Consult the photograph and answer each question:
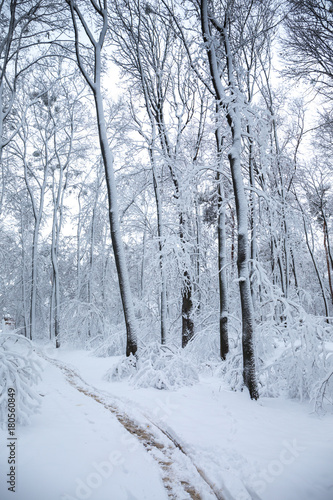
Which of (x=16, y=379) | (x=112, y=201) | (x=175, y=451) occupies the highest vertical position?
(x=112, y=201)

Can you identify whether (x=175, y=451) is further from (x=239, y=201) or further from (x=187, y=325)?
(x=187, y=325)

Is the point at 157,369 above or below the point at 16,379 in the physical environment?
below

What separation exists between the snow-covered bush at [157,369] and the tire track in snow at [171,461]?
1283mm

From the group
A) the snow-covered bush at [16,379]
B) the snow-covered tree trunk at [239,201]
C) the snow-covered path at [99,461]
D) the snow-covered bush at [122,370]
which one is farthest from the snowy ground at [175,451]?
the snow-covered bush at [122,370]

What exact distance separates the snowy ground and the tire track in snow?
12 millimetres

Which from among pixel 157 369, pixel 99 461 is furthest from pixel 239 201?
pixel 99 461

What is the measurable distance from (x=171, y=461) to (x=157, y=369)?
3.26 meters

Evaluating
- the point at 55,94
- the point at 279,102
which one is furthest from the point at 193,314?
the point at 55,94

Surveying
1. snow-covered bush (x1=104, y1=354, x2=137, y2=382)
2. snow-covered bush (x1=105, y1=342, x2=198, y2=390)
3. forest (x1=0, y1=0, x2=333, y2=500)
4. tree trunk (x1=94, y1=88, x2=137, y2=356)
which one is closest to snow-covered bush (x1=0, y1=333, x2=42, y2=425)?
forest (x1=0, y1=0, x2=333, y2=500)

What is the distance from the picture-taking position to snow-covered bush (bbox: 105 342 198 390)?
556 centimetres

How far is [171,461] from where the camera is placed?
110 inches

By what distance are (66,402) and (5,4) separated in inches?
380

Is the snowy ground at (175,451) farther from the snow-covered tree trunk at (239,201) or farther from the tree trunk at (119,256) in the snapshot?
the tree trunk at (119,256)

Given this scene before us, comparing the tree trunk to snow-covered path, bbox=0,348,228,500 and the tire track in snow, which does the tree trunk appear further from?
snow-covered path, bbox=0,348,228,500
